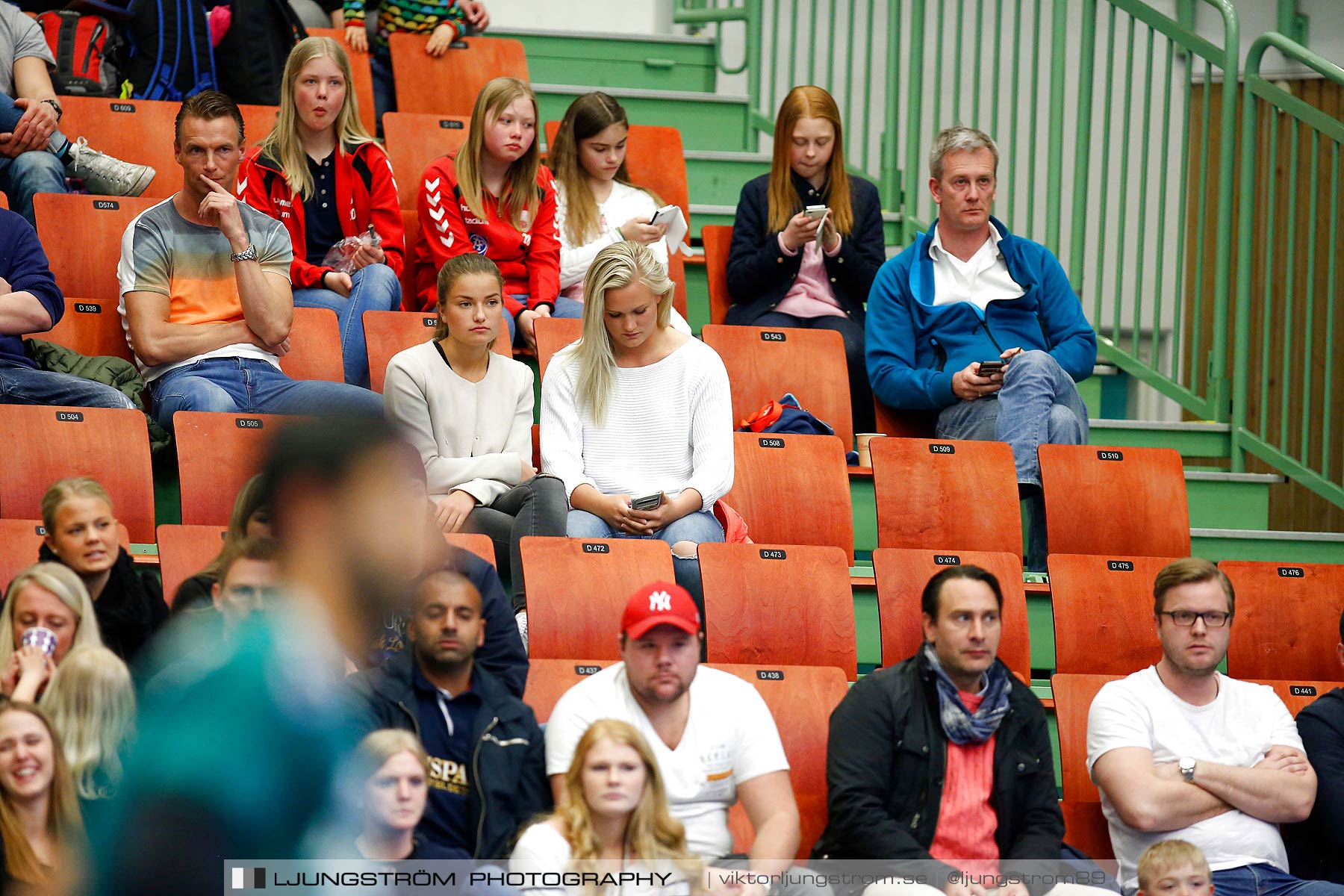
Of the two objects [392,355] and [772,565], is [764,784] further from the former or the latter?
[392,355]

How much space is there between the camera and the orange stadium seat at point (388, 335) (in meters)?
4.32

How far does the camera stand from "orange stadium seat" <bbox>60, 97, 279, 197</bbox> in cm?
500

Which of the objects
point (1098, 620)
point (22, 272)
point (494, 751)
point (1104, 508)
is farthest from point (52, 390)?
point (1104, 508)

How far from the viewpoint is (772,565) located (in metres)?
3.58

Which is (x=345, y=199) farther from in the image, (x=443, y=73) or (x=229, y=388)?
(x=443, y=73)

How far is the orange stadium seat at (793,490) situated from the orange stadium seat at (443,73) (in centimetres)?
218

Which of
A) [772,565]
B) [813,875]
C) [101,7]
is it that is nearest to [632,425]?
[772,565]

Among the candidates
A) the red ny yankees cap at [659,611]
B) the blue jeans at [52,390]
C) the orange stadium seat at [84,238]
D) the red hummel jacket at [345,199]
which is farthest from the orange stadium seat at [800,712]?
the orange stadium seat at [84,238]

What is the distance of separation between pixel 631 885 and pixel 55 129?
3.25 metres

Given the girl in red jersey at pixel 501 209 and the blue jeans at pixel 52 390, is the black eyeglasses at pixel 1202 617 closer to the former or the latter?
the girl in red jersey at pixel 501 209

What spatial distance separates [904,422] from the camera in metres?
4.74

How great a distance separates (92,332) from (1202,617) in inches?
115

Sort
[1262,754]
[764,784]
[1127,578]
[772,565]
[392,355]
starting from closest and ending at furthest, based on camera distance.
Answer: [764,784] → [1262,754] → [772,565] → [1127,578] → [392,355]

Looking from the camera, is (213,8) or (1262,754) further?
(213,8)
